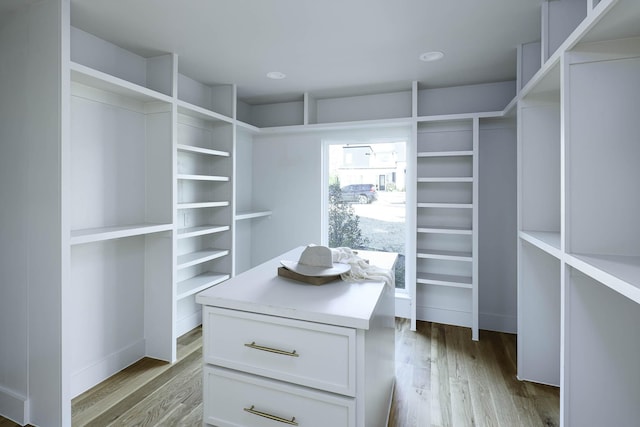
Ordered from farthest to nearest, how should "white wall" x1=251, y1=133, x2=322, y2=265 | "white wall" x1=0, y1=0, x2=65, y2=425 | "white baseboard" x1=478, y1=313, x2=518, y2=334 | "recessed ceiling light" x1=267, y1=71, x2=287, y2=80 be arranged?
"white wall" x1=251, y1=133, x2=322, y2=265, "white baseboard" x1=478, y1=313, x2=518, y2=334, "recessed ceiling light" x1=267, y1=71, x2=287, y2=80, "white wall" x1=0, y1=0, x2=65, y2=425

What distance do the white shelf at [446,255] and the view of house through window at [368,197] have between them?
366 mm

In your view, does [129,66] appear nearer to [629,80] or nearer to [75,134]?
[75,134]

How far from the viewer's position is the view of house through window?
365 cm

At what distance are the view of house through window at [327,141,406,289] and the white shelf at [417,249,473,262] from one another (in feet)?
1.20

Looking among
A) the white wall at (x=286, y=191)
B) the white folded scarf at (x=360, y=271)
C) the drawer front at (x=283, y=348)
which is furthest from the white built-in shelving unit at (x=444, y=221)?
the drawer front at (x=283, y=348)

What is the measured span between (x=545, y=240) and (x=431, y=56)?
166cm

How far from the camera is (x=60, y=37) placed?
1.76 m

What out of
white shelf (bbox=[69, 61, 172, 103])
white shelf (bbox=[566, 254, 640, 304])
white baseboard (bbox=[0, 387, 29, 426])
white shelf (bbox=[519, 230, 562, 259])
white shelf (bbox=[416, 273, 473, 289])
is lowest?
white baseboard (bbox=[0, 387, 29, 426])

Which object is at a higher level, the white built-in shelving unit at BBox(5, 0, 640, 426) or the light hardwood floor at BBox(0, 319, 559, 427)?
the white built-in shelving unit at BBox(5, 0, 640, 426)

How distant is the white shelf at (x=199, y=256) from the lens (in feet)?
9.25

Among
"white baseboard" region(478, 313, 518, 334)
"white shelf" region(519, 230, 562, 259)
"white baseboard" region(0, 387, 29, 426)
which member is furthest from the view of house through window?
"white baseboard" region(0, 387, 29, 426)

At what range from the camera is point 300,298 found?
133cm

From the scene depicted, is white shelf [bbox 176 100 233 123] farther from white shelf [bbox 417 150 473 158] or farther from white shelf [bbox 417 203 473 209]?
white shelf [bbox 417 203 473 209]

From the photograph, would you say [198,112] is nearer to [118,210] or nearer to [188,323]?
[118,210]
